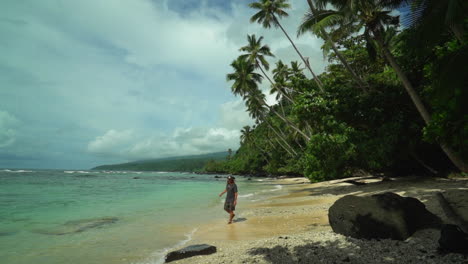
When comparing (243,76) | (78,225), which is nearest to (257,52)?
(243,76)

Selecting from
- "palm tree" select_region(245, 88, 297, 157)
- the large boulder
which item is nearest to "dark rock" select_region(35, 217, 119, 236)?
the large boulder

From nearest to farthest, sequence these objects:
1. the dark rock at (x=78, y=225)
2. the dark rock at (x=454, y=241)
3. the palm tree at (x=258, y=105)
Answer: the dark rock at (x=454, y=241)
the dark rock at (x=78, y=225)
the palm tree at (x=258, y=105)

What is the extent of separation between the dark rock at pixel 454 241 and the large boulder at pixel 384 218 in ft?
3.07

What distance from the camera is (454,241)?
→ 3.60m

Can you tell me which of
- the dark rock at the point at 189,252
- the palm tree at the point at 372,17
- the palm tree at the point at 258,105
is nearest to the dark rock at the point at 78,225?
the dark rock at the point at 189,252

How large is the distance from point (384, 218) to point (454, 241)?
126 cm

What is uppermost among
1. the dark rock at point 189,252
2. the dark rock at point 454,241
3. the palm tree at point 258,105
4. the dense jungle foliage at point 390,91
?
the palm tree at point 258,105

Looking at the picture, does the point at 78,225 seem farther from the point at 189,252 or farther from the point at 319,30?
the point at 319,30

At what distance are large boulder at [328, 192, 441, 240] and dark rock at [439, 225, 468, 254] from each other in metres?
0.94

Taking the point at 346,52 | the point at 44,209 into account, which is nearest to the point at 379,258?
the point at 44,209

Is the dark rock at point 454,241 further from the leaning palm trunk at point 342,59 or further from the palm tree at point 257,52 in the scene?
the palm tree at point 257,52

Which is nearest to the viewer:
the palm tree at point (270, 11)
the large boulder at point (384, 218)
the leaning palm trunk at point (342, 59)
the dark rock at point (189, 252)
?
the large boulder at point (384, 218)

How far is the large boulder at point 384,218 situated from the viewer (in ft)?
15.4

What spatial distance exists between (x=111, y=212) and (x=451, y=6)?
14707 mm
